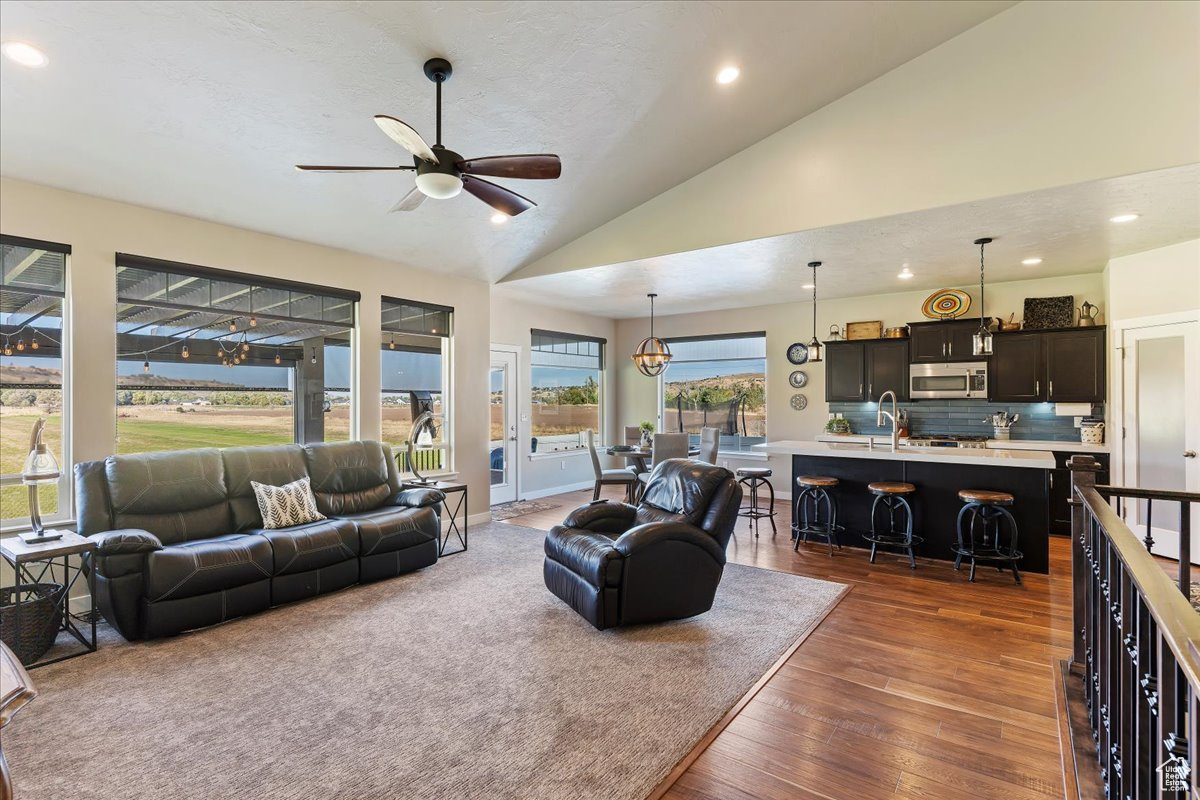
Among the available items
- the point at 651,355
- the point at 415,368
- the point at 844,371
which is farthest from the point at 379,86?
the point at 844,371

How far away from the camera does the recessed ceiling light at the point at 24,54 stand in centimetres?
275

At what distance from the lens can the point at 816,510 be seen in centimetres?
560

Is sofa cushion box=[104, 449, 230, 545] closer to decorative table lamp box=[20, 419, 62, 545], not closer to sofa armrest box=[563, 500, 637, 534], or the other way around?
decorative table lamp box=[20, 419, 62, 545]

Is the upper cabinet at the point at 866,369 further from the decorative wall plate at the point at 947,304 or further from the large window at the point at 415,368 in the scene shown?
the large window at the point at 415,368

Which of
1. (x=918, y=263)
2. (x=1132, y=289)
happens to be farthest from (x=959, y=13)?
(x=1132, y=289)

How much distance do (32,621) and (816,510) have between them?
19.1ft

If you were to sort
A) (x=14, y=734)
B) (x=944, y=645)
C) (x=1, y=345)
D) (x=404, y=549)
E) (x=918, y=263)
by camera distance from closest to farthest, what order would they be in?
(x=14, y=734) → (x=944, y=645) → (x=1, y=345) → (x=404, y=549) → (x=918, y=263)

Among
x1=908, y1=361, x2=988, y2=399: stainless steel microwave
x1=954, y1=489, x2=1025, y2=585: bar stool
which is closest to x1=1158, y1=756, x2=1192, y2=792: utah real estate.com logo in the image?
x1=954, y1=489, x2=1025, y2=585: bar stool

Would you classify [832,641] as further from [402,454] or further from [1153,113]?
[402,454]

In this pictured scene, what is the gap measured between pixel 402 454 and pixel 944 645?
5060 mm

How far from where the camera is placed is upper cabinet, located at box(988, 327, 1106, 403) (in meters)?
5.88

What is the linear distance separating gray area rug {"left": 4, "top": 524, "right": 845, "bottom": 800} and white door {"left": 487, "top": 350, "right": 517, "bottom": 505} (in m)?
3.81

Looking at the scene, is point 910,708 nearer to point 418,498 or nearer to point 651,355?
point 418,498

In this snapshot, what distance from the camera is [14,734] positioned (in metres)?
2.41
